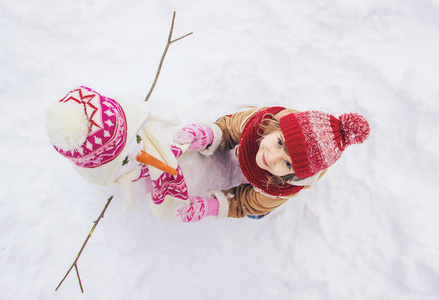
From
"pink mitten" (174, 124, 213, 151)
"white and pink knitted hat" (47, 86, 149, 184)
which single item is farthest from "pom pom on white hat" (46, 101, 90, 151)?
"pink mitten" (174, 124, 213, 151)

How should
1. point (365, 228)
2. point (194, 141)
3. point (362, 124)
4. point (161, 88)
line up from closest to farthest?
point (362, 124) < point (194, 141) < point (365, 228) < point (161, 88)

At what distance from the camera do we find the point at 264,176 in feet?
3.88

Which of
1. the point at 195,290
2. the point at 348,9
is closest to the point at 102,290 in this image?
the point at 195,290

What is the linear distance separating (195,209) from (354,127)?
770mm

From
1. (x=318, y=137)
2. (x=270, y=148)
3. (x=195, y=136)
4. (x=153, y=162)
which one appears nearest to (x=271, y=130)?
(x=270, y=148)

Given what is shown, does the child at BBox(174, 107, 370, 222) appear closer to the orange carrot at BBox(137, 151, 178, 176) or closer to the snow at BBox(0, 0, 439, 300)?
the snow at BBox(0, 0, 439, 300)

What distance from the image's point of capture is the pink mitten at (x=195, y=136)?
1262 mm

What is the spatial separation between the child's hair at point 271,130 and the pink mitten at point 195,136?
0.28m

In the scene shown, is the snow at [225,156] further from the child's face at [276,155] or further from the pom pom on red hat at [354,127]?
the pom pom on red hat at [354,127]

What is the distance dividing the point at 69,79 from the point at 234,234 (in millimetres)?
1280

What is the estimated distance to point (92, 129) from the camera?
2.42 feet

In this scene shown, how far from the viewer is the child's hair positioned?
1101 millimetres

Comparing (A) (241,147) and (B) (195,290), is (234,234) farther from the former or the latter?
(A) (241,147)

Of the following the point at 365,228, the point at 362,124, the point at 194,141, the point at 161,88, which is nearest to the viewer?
the point at 362,124
